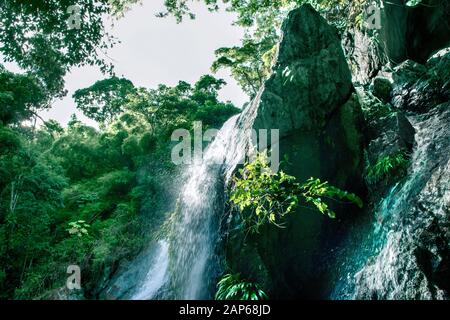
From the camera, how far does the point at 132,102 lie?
17219 mm

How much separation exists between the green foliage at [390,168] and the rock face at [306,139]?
0.46m

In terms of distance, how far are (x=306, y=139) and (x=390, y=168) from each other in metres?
1.70

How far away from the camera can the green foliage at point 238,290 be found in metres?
5.31

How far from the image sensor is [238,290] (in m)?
5.45

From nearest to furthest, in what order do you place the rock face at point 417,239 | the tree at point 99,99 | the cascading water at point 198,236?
the rock face at point 417,239
the cascading water at point 198,236
the tree at point 99,99

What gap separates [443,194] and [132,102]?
15414 millimetres

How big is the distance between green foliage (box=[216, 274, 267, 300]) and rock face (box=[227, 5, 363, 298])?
225mm

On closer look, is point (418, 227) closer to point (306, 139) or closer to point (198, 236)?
point (306, 139)

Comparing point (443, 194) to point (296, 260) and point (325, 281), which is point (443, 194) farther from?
point (296, 260)

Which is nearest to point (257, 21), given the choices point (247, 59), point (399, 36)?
point (247, 59)

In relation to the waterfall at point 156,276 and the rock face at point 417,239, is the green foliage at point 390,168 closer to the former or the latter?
the rock face at point 417,239

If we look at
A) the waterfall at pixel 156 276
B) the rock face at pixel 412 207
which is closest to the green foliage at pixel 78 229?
the waterfall at pixel 156 276

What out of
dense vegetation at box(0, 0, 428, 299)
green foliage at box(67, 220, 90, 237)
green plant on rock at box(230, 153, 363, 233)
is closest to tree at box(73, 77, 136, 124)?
dense vegetation at box(0, 0, 428, 299)

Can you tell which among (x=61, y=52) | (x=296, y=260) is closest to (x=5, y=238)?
(x=61, y=52)
